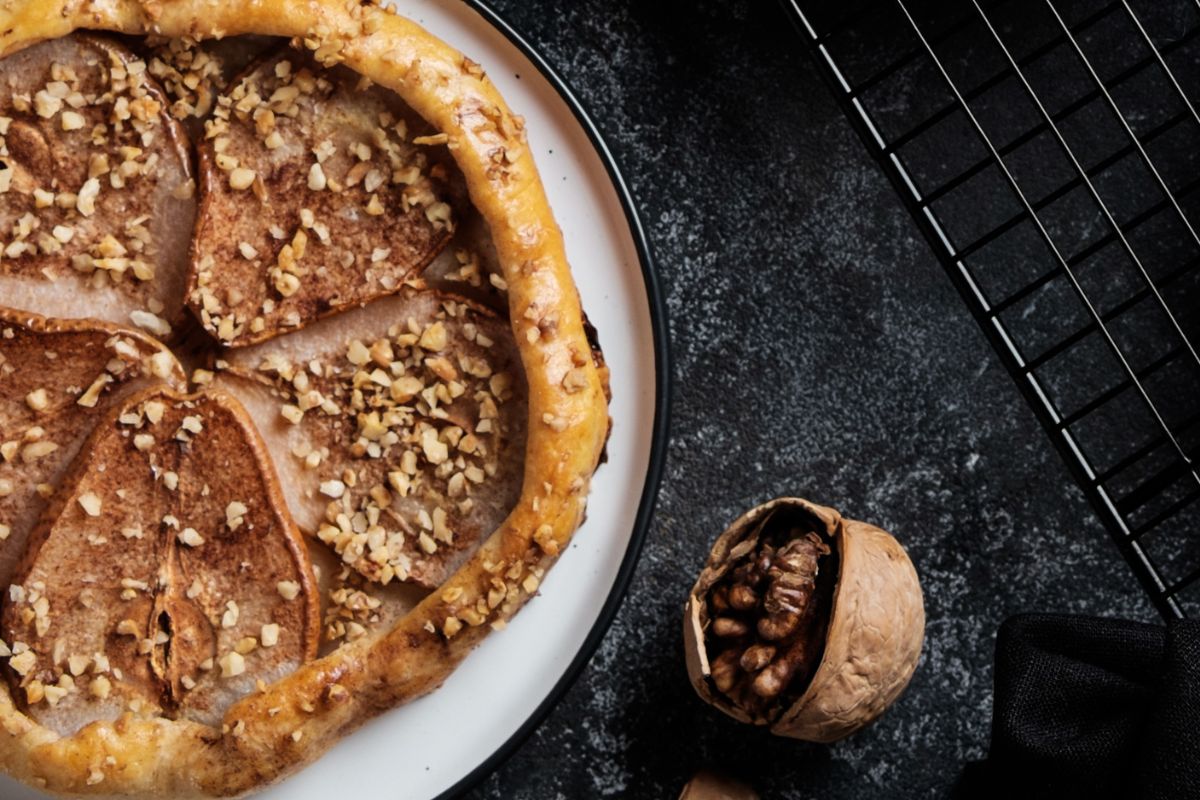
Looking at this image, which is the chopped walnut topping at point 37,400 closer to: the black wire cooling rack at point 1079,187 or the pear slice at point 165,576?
the pear slice at point 165,576

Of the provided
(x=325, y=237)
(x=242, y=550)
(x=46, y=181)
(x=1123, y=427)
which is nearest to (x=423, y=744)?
(x=242, y=550)

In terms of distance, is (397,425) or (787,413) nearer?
(397,425)

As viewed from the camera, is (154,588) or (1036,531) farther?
(1036,531)

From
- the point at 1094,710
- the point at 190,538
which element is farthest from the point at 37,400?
the point at 1094,710

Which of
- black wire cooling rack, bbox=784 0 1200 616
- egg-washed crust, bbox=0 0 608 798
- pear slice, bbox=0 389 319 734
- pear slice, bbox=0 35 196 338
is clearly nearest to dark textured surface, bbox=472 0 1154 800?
black wire cooling rack, bbox=784 0 1200 616

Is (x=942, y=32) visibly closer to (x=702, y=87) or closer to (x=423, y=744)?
(x=702, y=87)

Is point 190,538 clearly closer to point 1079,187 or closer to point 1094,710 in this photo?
point 1094,710
